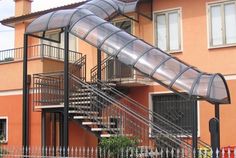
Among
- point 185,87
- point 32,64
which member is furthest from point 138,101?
point 185,87

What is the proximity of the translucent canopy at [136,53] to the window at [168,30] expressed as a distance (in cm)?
123

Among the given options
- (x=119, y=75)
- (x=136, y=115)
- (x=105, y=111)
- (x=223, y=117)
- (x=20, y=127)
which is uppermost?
(x=119, y=75)

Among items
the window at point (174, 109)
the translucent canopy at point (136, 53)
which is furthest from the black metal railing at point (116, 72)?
the translucent canopy at point (136, 53)

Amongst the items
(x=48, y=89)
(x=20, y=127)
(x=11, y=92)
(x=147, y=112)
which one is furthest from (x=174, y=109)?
(x=11, y=92)

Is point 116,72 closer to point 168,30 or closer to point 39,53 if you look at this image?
point 168,30

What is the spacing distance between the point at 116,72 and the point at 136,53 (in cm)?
443

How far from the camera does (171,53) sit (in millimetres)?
19000

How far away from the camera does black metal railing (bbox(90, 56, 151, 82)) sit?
1906 cm

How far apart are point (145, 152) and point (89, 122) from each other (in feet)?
11.3

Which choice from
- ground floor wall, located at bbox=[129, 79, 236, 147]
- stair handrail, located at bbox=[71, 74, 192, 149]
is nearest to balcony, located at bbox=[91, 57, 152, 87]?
ground floor wall, located at bbox=[129, 79, 236, 147]

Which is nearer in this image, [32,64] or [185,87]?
[185,87]

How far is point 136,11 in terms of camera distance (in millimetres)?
19297

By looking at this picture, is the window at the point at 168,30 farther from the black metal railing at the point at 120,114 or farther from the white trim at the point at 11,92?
the white trim at the point at 11,92

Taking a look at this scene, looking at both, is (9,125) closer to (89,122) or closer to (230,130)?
(89,122)
